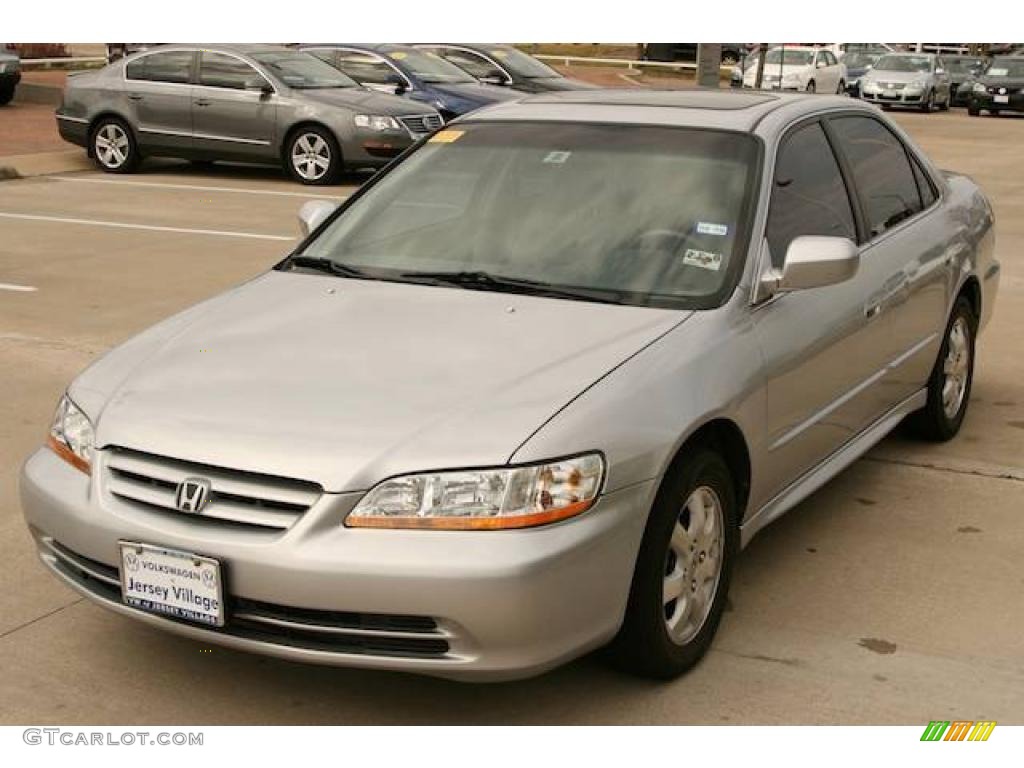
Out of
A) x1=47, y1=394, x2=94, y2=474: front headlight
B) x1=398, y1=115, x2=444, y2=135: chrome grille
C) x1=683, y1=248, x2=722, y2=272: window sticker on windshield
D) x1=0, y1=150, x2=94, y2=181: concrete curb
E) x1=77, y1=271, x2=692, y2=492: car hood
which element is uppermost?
x1=683, y1=248, x2=722, y2=272: window sticker on windshield

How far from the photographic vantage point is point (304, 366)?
4145 millimetres

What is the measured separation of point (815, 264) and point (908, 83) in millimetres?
29133

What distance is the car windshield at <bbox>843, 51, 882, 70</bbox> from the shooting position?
125ft

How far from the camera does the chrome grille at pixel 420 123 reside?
15.8m

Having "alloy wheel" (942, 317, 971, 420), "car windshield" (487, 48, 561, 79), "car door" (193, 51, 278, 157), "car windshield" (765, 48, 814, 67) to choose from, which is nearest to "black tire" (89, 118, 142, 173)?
"car door" (193, 51, 278, 157)

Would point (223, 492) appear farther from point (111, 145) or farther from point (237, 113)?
point (111, 145)

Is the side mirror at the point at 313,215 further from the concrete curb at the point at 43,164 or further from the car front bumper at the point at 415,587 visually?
the concrete curb at the point at 43,164

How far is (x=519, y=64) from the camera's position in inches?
773

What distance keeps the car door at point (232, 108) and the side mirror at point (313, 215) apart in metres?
10.7

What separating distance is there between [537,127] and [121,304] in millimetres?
4757

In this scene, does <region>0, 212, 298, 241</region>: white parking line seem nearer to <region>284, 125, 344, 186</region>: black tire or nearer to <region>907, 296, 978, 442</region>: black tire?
<region>284, 125, 344, 186</region>: black tire

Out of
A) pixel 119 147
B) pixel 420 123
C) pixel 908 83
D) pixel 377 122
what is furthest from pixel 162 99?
pixel 908 83

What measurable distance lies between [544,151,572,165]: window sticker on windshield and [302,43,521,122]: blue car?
39.9 feet

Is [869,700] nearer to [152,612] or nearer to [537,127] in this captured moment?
[152,612]
